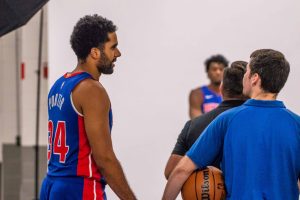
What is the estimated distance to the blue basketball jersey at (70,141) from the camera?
3062mm

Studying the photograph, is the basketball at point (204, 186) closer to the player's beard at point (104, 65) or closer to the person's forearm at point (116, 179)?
the person's forearm at point (116, 179)

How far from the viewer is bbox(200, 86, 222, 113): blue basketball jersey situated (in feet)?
18.4

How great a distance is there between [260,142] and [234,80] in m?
0.60

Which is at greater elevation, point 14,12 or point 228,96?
point 14,12

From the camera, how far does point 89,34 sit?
127 inches

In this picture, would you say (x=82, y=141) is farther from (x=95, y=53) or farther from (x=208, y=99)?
(x=208, y=99)

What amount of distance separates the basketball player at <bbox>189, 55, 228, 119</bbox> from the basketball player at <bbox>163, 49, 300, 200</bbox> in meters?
2.70

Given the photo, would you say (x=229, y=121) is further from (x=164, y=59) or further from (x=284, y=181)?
(x=164, y=59)

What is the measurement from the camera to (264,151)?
8.77 ft

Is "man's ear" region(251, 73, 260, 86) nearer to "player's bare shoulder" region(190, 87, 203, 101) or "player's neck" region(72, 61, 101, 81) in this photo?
"player's neck" region(72, 61, 101, 81)

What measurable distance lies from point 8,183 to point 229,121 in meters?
5.74

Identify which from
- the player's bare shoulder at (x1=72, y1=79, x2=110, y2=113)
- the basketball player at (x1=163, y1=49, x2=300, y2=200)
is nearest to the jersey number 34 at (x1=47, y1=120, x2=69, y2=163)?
the player's bare shoulder at (x1=72, y1=79, x2=110, y2=113)

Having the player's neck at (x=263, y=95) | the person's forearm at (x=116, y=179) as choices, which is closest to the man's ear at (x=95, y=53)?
the person's forearm at (x=116, y=179)

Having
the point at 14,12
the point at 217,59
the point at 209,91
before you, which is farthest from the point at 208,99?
the point at 14,12
